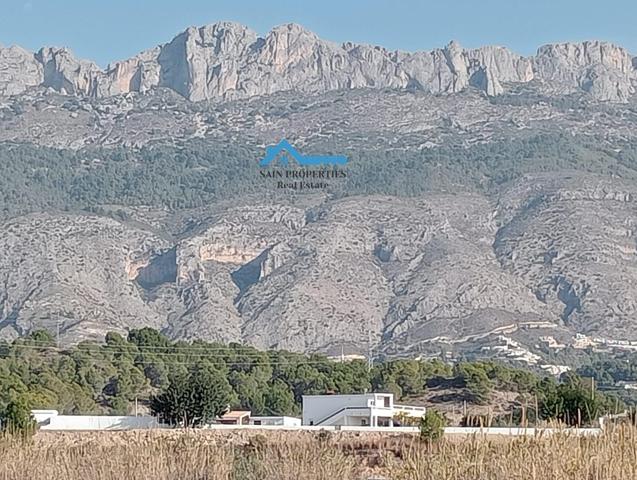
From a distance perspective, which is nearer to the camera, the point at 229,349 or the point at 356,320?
the point at 229,349

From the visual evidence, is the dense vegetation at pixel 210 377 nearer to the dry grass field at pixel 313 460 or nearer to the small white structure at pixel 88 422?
the small white structure at pixel 88 422

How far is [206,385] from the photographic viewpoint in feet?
191

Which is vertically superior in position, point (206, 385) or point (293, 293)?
point (293, 293)

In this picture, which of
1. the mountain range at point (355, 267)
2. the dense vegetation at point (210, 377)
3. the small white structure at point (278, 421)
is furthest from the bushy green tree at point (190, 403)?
the mountain range at point (355, 267)

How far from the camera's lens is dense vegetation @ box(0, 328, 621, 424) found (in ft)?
219

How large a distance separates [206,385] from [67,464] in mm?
43704

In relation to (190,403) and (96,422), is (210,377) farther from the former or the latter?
(96,422)

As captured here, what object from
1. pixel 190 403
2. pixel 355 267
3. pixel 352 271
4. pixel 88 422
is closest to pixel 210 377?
pixel 190 403

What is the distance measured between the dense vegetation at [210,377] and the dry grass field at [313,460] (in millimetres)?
44387

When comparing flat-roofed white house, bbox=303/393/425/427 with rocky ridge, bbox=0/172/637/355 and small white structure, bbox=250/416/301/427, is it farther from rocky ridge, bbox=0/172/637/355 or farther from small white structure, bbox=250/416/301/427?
rocky ridge, bbox=0/172/637/355

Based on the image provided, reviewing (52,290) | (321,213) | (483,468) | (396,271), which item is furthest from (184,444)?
(321,213)

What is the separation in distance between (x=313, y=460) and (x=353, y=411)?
1736 inches

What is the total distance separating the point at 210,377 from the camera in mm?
64750

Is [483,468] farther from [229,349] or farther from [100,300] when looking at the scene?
[100,300]
